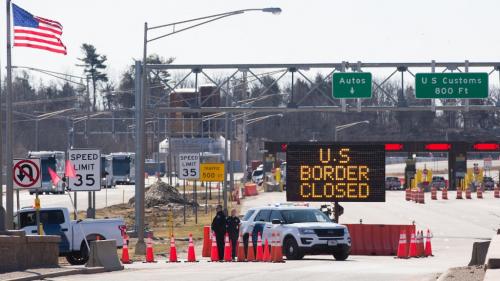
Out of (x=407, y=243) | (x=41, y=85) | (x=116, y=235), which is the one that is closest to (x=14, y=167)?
(x=116, y=235)

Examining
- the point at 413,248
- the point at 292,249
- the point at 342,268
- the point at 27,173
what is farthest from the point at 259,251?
the point at 27,173

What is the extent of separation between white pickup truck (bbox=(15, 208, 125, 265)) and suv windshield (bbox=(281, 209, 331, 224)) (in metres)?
4.86

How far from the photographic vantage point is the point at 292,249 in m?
33.7

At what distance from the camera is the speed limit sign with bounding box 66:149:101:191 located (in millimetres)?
35281

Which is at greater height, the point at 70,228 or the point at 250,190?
the point at 250,190

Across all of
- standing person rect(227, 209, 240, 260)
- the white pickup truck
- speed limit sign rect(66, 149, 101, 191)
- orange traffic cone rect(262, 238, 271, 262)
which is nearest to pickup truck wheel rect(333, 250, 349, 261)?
orange traffic cone rect(262, 238, 271, 262)

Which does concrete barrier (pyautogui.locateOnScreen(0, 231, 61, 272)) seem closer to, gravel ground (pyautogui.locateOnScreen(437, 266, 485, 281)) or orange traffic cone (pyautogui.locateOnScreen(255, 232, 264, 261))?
orange traffic cone (pyautogui.locateOnScreen(255, 232, 264, 261))

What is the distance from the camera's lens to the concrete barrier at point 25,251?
2506cm

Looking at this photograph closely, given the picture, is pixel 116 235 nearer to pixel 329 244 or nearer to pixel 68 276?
pixel 329 244

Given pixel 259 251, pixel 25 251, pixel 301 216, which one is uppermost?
pixel 301 216

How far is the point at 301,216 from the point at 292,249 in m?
1.30

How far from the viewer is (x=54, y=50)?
31.4 meters

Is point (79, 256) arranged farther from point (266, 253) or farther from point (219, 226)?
point (266, 253)

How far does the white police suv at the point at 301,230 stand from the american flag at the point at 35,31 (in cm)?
755
